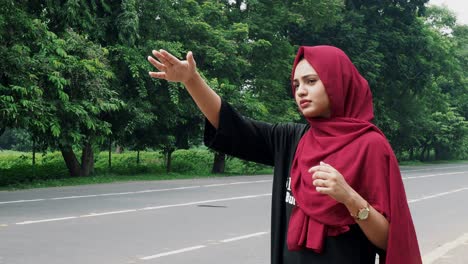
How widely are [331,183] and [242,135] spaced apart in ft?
2.02

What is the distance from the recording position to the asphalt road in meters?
8.22

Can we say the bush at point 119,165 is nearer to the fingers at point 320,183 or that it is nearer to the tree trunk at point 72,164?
the tree trunk at point 72,164

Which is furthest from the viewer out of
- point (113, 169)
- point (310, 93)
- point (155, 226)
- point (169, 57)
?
point (113, 169)

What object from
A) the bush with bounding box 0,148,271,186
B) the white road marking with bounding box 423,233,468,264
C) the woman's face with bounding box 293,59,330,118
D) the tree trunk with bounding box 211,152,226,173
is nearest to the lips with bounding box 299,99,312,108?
the woman's face with bounding box 293,59,330,118

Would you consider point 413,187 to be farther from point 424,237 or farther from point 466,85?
point 466,85

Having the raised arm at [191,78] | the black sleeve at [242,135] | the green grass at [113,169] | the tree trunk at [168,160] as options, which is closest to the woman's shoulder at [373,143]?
the black sleeve at [242,135]

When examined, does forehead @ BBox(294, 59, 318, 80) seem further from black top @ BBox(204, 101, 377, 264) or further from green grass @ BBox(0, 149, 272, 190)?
green grass @ BBox(0, 149, 272, 190)

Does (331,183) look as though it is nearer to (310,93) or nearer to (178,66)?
(310,93)

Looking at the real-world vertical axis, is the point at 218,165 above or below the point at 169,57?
below

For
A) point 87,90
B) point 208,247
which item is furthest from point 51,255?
point 87,90

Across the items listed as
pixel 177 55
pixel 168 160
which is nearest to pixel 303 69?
pixel 177 55

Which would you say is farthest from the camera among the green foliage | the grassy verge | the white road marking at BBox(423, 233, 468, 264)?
the grassy verge

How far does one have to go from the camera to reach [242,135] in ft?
8.52

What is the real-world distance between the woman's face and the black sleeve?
0.80 ft
